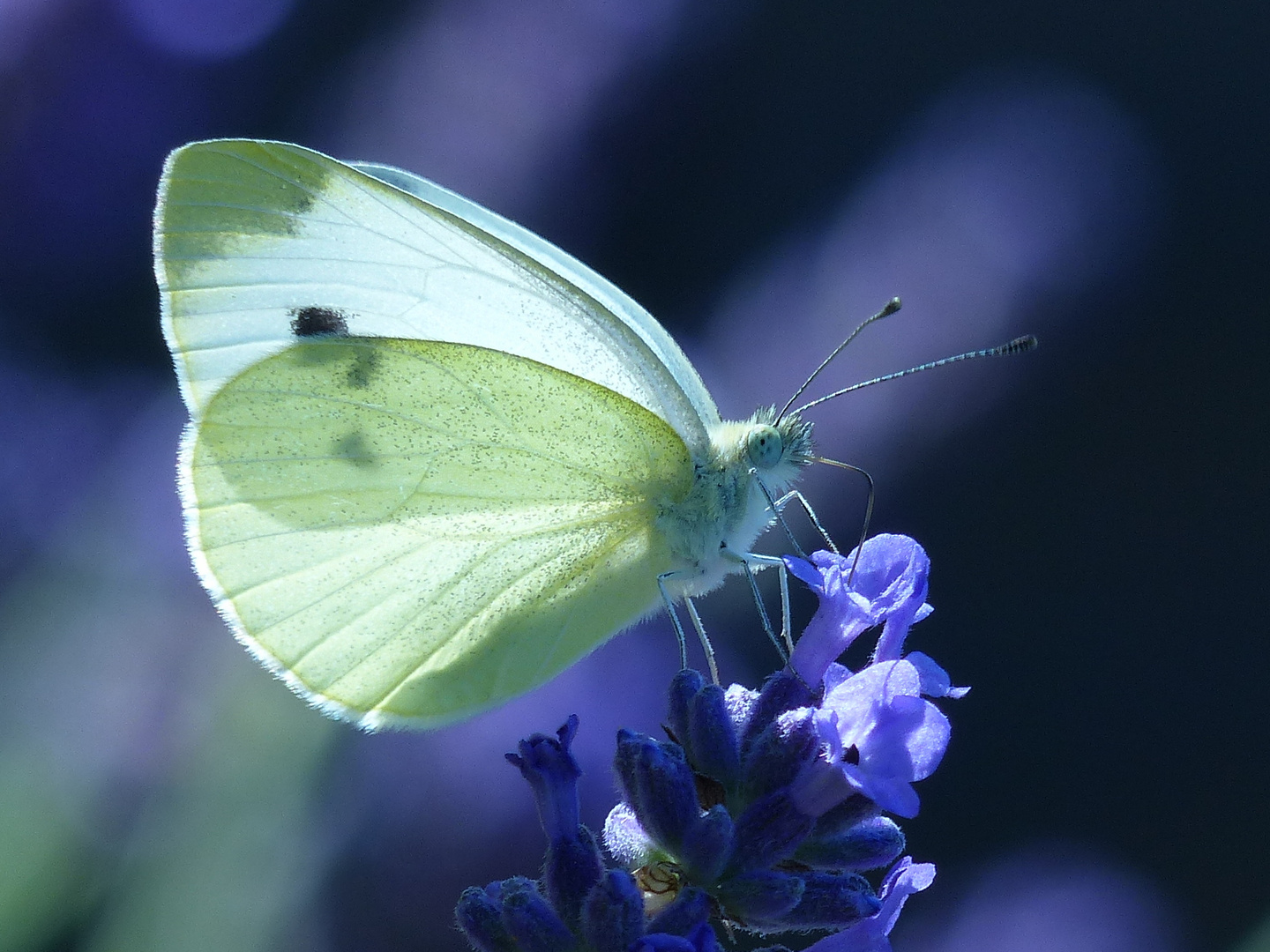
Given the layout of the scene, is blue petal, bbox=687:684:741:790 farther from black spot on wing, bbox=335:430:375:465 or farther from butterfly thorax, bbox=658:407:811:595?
black spot on wing, bbox=335:430:375:465

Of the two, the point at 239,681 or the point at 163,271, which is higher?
the point at 163,271

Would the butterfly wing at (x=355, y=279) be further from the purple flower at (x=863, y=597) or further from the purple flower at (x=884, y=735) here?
the purple flower at (x=884, y=735)

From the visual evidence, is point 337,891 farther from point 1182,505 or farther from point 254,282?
point 1182,505

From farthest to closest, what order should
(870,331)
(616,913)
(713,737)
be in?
(870,331)
(713,737)
(616,913)

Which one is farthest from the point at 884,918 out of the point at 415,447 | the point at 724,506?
the point at 415,447

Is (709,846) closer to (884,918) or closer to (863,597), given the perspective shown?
(884,918)

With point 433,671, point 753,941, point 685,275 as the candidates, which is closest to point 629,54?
point 685,275

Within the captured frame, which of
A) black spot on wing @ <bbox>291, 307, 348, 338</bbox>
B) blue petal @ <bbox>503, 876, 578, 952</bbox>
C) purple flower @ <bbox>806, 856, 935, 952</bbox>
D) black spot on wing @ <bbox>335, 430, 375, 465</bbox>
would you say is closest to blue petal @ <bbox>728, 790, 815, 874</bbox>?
purple flower @ <bbox>806, 856, 935, 952</bbox>
